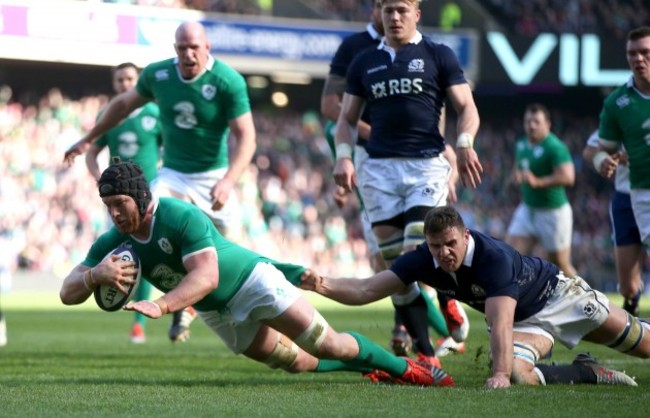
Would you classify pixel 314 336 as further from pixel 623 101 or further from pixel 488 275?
pixel 623 101

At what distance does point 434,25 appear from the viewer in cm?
3550

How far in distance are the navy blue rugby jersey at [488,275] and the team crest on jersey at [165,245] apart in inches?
57.3

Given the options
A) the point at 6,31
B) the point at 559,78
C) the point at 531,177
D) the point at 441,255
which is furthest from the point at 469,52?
the point at 441,255

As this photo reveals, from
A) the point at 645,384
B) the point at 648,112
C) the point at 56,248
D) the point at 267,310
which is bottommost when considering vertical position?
the point at 56,248

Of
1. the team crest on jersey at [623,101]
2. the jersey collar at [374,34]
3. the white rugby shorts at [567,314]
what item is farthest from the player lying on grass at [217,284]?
the jersey collar at [374,34]

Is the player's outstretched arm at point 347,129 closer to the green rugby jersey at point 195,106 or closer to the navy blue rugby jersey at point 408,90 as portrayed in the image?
the navy blue rugby jersey at point 408,90

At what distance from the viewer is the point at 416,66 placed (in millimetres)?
8422

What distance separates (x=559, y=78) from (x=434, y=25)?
474 centimetres

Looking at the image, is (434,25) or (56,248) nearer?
(56,248)

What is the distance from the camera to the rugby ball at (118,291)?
642 centimetres

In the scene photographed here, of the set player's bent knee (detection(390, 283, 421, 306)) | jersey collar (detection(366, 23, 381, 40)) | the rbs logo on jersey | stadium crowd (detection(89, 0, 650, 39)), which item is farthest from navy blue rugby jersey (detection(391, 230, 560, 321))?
stadium crowd (detection(89, 0, 650, 39))

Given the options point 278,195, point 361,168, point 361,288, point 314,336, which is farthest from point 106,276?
point 278,195

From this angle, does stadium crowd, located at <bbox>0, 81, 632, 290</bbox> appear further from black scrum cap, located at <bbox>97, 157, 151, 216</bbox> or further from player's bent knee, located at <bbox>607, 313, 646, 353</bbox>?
black scrum cap, located at <bbox>97, 157, 151, 216</bbox>

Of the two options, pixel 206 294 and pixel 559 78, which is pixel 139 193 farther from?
pixel 559 78
